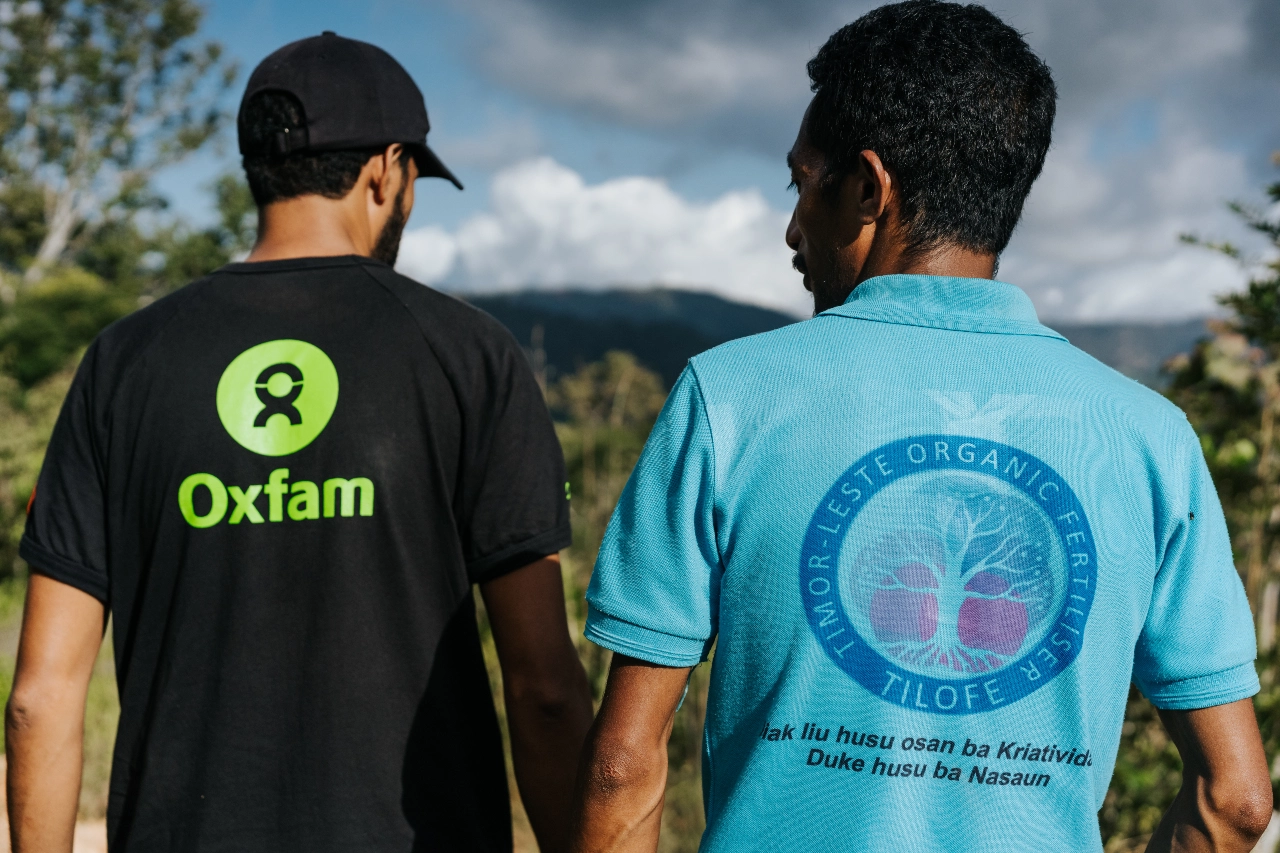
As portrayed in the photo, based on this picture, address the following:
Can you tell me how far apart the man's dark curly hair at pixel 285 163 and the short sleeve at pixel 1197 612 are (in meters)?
1.37

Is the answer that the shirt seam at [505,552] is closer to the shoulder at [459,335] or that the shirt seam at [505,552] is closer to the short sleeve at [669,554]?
the shoulder at [459,335]

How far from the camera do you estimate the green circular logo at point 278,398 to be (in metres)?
1.53

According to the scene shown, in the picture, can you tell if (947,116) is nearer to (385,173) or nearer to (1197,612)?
(1197,612)

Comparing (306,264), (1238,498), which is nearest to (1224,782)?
(306,264)

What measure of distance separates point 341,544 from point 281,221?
0.58m

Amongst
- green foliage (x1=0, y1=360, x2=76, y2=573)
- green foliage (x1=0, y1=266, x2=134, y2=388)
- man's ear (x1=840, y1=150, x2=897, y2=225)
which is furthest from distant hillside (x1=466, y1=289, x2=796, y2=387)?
green foliage (x1=0, y1=266, x2=134, y2=388)

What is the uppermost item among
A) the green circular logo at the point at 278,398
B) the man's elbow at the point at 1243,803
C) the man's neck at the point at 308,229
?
the man's neck at the point at 308,229

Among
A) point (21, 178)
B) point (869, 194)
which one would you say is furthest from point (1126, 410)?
point (21, 178)

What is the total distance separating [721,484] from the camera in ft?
3.69

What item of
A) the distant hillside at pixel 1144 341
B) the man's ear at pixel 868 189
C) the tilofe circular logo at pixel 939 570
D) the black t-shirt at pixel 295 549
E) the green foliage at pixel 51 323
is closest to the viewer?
the tilofe circular logo at pixel 939 570

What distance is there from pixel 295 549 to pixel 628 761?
669 millimetres

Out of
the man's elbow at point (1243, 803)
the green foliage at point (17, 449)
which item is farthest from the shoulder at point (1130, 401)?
the green foliage at point (17, 449)

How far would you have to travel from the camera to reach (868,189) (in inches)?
48.5

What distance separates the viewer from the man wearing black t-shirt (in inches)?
60.1
